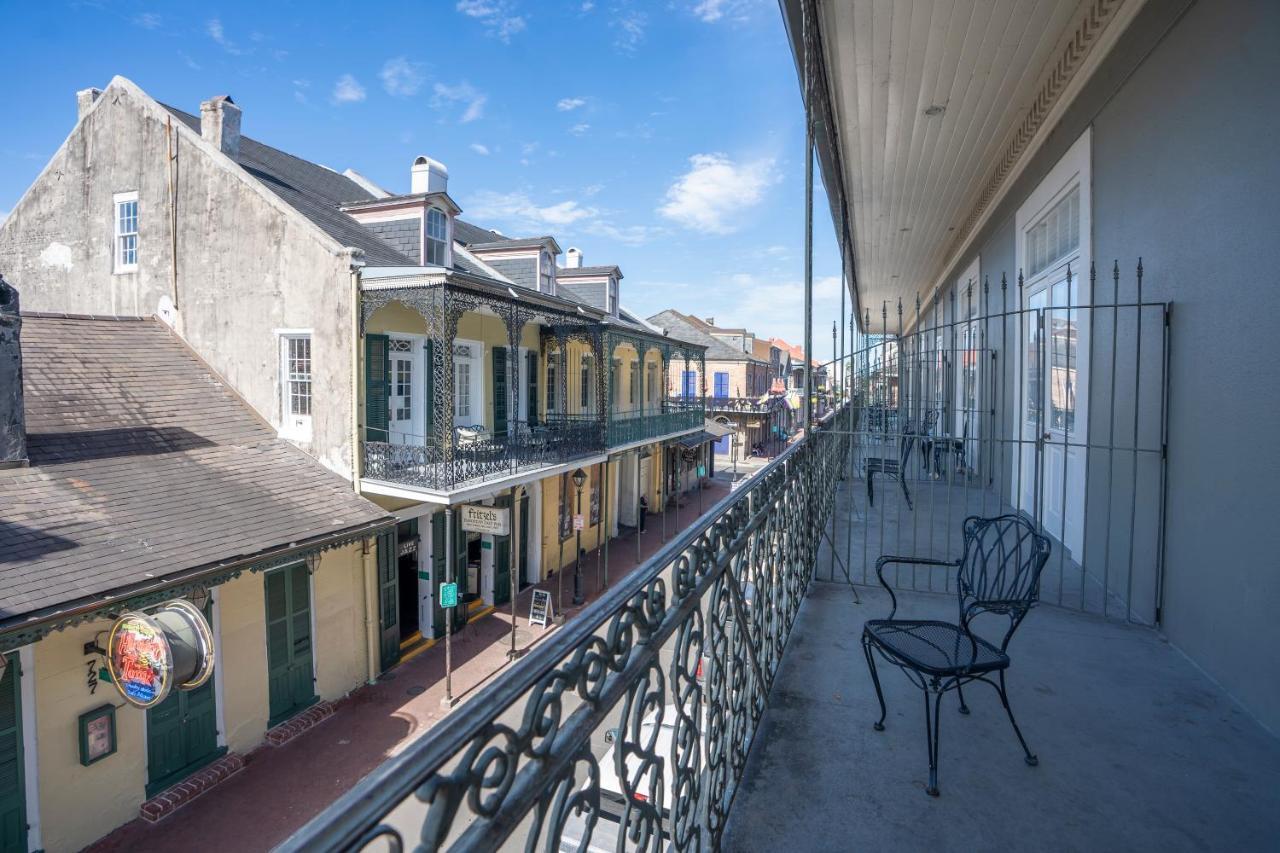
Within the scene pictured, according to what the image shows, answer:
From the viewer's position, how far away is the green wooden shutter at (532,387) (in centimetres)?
1518

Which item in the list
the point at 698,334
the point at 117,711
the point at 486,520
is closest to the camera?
the point at 117,711

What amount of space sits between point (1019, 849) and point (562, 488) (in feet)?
47.4

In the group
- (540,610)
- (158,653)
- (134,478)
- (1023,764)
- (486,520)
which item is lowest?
(540,610)

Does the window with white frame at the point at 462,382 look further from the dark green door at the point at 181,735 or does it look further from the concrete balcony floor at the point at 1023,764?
the concrete balcony floor at the point at 1023,764

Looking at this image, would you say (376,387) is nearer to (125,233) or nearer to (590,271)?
(125,233)

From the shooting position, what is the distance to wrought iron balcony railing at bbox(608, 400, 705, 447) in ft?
52.6

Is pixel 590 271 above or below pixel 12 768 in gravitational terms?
above

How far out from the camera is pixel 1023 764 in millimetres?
2609

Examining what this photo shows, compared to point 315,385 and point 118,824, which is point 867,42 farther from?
point 118,824

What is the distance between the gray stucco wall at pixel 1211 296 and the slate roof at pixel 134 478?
28.2ft

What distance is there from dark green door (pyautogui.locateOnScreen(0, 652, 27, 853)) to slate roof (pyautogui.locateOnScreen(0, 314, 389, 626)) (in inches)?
42.5

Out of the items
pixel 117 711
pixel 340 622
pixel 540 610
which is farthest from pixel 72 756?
pixel 540 610

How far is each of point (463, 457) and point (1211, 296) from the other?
9.05 m

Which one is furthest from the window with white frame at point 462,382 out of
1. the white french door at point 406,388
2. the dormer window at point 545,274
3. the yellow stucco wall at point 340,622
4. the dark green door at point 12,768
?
the dark green door at point 12,768
